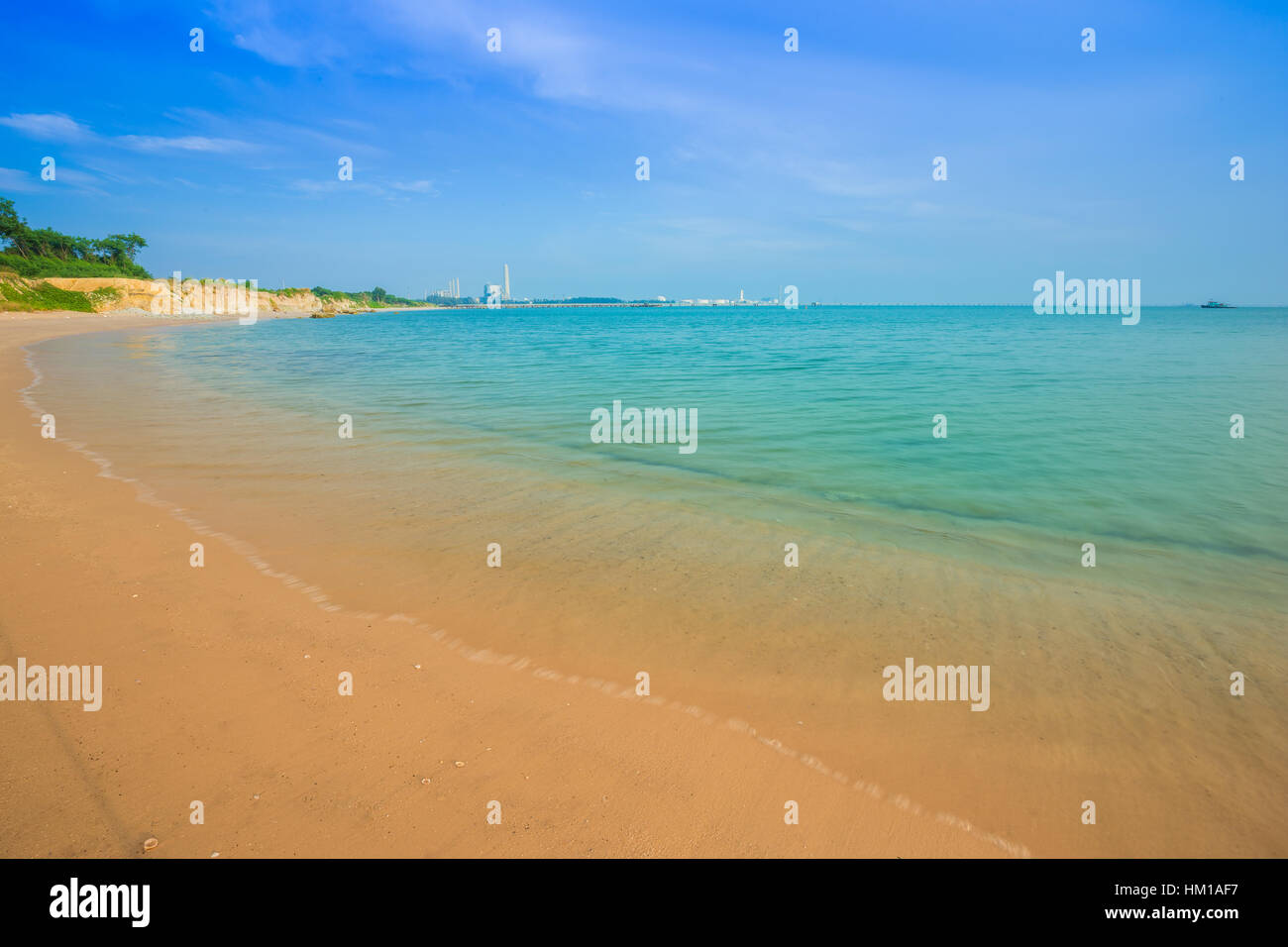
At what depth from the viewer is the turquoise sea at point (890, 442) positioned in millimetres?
6945

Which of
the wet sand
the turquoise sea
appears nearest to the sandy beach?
the wet sand

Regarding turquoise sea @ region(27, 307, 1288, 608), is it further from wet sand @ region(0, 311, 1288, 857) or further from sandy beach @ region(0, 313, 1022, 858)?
sandy beach @ region(0, 313, 1022, 858)

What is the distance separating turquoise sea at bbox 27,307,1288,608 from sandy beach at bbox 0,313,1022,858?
152 inches

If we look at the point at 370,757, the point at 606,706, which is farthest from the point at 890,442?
the point at 370,757

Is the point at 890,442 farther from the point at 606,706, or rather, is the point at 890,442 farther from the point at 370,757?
the point at 370,757

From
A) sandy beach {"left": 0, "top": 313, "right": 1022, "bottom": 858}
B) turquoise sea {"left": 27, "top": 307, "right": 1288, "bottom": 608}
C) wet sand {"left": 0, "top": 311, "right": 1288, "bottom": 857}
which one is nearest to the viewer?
sandy beach {"left": 0, "top": 313, "right": 1022, "bottom": 858}

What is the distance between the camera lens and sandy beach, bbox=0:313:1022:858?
2791 mm

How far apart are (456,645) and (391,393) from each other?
49.7 feet

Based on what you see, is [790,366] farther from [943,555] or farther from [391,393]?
[943,555]

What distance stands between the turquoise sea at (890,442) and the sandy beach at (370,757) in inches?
152

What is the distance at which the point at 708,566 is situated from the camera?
5926 millimetres

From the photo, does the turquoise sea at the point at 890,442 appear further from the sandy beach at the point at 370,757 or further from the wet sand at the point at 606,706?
the sandy beach at the point at 370,757

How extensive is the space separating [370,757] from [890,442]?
10545 millimetres

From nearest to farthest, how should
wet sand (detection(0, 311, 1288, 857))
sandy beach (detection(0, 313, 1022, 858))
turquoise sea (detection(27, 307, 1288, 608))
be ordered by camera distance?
A: sandy beach (detection(0, 313, 1022, 858)), wet sand (detection(0, 311, 1288, 857)), turquoise sea (detection(27, 307, 1288, 608))
